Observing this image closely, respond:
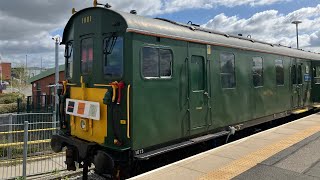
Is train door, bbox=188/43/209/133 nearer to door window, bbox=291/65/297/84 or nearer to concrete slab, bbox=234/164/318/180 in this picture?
concrete slab, bbox=234/164/318/180

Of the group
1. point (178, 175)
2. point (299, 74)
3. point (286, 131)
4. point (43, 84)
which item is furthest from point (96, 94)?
point (43, 84)

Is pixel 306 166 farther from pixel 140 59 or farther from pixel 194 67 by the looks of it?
pixel 140 59

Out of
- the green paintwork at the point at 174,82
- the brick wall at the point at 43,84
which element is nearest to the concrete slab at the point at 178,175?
the green paintwork at the point at 174,82

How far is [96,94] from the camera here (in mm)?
6266

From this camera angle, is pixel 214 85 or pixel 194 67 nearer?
pixel 194 67

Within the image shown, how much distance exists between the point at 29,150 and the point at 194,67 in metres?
6.86

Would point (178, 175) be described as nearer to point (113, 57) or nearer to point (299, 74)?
point (113, 57)

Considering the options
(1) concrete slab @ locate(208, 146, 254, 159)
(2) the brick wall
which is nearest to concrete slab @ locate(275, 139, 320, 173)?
(1) concrete slab @ locate(208, 146, 254, 159)

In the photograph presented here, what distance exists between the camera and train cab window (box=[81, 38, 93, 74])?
655cm

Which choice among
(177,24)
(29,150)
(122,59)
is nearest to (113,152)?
(122,59)

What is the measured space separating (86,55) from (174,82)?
2.00 meters

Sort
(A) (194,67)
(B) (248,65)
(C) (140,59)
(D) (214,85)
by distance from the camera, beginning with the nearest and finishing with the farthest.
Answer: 1. (C) (140,59)
2. (A) (194,67)
3. (D) (214,85)
4. (B) (248,65)

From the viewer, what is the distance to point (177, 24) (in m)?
7.20

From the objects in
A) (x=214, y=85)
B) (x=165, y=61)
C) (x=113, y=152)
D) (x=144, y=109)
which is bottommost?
(x=113, y=152)
